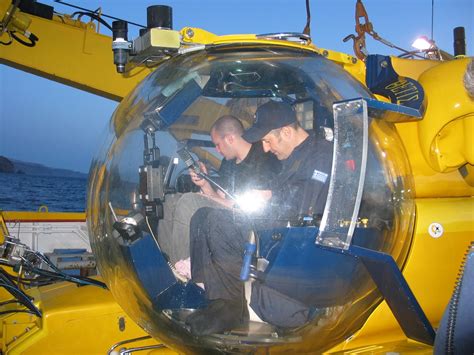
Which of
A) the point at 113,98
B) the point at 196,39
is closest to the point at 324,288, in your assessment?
the point at 196,39

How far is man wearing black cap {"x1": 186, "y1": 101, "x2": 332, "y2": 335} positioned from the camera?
1.68 meters

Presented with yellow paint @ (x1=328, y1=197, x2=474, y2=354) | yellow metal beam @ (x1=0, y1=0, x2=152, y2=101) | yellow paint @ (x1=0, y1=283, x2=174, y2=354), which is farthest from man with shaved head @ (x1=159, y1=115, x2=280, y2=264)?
yellow metal beam @ (x1=0, y1=0, x2=152, y2=101)

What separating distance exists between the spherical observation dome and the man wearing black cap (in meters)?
0.02

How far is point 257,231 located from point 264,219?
0.04 m

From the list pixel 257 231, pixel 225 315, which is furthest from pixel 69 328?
pixel 257 231

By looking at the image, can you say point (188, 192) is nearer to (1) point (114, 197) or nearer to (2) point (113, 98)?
(1) point (114, 197)

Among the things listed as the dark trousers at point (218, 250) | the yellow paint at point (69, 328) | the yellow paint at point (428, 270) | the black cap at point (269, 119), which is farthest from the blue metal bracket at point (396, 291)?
the yellow paint at point (69, 328)

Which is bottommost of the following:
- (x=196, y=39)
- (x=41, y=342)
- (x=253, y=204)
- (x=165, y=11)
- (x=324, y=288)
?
(x=41, y=342)

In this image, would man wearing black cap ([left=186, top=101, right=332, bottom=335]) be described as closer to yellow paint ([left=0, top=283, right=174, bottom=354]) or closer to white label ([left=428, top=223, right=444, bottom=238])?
white label ([left=428, top=223, right=444, bottom=238])

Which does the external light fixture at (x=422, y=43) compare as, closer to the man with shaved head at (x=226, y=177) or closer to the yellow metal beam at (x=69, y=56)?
the man with shaved head at (x=226, y=177)

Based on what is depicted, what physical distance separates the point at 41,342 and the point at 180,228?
1.53 meters

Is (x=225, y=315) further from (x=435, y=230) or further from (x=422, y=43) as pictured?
(x=422, y=43)

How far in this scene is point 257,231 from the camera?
1688 millimetres

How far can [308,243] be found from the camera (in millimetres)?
1681
